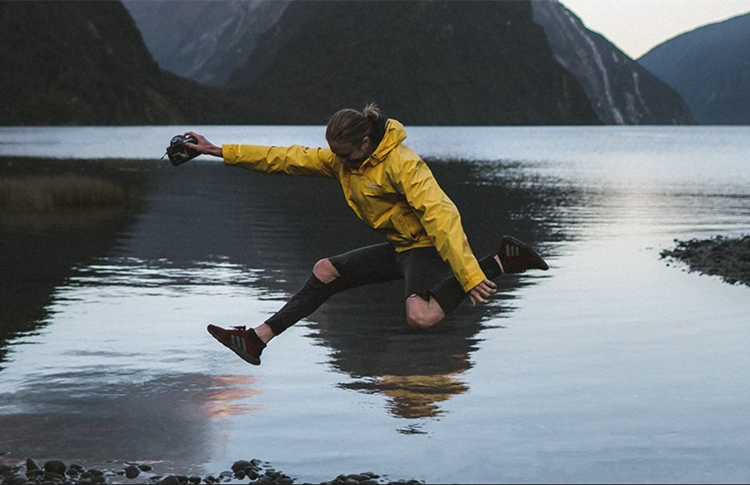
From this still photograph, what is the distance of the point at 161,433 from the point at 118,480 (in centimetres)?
99

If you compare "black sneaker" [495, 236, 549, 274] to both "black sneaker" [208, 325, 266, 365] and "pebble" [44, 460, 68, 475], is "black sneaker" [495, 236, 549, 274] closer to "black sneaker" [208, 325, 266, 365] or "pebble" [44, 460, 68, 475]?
"black sneaker" [208, 325, 266, 365]

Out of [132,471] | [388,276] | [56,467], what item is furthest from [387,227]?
[56,467]

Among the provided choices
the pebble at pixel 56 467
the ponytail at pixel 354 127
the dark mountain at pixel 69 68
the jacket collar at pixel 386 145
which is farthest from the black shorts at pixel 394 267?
the dark mountain at pixel 69 68

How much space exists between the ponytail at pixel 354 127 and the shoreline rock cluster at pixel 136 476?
2.04 metres

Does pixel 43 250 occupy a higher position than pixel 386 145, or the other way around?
pixel 386 145

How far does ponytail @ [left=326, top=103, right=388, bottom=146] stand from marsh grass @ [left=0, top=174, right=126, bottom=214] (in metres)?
21.4

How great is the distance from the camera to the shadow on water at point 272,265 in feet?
26.3

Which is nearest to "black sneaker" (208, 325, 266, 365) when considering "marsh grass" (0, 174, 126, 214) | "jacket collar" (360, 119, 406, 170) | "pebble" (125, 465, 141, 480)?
"jacket collar" (360, 119, 406, 170)

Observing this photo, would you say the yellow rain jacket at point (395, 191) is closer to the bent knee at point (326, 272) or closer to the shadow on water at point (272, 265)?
the bent knee at point (326, 272)

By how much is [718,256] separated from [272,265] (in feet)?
21.2

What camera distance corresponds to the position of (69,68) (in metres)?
166

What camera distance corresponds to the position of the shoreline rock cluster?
5992 mm

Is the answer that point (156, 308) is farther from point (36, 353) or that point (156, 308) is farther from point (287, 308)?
point (287, 308)

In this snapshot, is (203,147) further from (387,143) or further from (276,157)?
(387,143)
